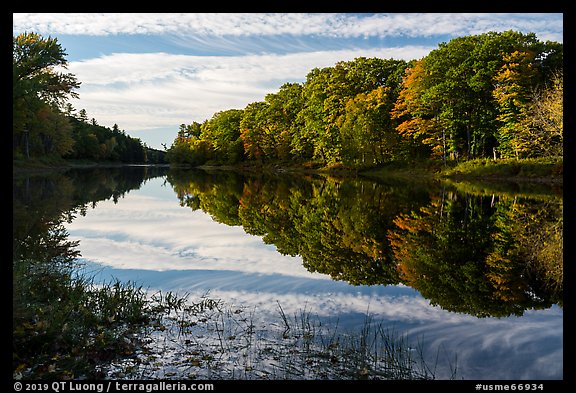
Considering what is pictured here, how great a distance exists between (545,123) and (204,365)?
4053cm

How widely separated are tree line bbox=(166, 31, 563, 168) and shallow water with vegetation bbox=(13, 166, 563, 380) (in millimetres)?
24642

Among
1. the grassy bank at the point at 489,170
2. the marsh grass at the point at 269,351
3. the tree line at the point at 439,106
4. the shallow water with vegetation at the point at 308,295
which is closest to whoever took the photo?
the marsh grass at the point at 269,351

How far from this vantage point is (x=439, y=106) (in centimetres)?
4822

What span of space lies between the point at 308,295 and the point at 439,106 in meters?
43.9

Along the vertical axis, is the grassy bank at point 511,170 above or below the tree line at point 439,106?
below

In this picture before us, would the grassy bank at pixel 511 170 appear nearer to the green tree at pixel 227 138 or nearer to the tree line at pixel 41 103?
the tree line at pixel 41 103

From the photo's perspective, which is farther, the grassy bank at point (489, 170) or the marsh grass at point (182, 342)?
the grassy bank at point (489, 170)

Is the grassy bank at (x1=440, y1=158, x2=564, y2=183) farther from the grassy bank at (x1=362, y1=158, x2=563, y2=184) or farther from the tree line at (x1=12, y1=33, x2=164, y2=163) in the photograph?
the tree line at (x1=12, y1=33, x2=164, y2=163)

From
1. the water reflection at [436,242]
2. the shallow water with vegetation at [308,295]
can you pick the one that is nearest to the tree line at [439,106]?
the water reflection at [436,242]

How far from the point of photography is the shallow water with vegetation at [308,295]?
6117mm

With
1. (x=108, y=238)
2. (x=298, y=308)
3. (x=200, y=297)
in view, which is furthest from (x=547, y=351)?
(x=108, y=238)

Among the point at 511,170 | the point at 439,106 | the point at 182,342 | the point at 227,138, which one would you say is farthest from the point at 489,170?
the point at 227,138

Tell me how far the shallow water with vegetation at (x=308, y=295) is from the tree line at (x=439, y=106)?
24.6m

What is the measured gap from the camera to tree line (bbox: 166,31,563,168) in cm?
4138
